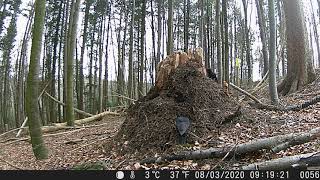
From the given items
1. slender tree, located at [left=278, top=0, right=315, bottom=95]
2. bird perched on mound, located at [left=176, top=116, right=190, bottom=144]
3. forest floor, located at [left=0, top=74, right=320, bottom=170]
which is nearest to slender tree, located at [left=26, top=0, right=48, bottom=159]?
forest floor, located at [left=0, top=74, right=320, bottom=170]

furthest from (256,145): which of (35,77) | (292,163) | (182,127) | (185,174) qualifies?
(35,77)

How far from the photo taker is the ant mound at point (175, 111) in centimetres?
566

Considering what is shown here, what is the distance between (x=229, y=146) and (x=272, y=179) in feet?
4.51

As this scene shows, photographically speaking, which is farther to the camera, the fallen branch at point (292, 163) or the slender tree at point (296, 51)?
the slender tree at point (296, 51)

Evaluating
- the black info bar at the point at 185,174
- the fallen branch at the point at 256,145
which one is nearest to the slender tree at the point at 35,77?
the black info bar at the point at 185,174

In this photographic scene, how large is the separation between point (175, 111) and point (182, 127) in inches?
23.3

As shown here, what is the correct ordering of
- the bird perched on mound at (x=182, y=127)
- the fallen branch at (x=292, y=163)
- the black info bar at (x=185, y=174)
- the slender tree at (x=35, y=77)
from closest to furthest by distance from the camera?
1. the black info bar at (x=185, y=174)
2. the fallen branch at (x=292, y=163)
3. the bird perched on mound at (x=182, y=127)
4. the slender tree at (x=35, y=77)

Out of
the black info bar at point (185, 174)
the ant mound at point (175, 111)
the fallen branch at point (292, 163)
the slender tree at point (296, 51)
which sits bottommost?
the black info bar at point (185, 174)

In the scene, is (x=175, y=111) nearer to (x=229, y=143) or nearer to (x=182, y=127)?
(x=182, y=127)

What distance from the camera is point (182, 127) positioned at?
5.52 metres

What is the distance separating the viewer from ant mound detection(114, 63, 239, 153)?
566 cm

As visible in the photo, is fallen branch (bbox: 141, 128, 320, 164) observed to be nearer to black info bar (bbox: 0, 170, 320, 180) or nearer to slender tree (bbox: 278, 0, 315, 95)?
black info bar (bbox: 0, 170, 320, 180)

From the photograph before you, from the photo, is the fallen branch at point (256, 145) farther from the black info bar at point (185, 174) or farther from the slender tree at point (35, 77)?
the slender tree at point (35, 77)

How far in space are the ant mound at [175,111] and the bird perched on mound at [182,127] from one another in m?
0.09
